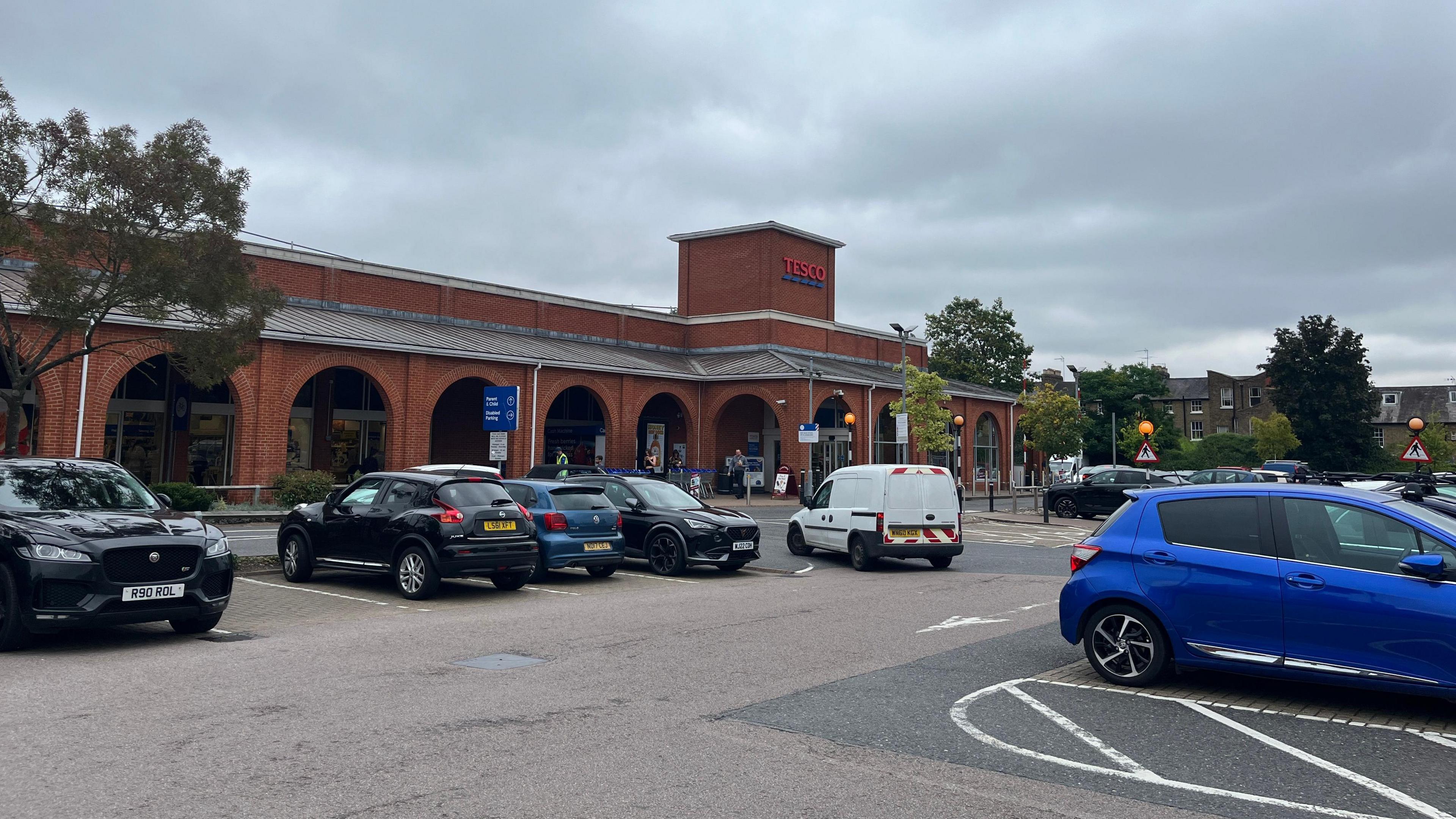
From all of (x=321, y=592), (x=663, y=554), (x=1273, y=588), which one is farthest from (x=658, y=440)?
(x=1273, y=588)

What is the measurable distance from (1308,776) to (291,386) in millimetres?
27607

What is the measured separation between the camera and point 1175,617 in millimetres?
7160

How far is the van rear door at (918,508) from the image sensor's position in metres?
16.4

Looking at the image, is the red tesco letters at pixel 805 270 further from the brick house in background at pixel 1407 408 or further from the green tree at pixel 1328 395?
the brick house in background at pixel 1407 408

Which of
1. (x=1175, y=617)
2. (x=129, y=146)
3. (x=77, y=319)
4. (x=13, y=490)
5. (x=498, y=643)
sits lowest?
(x=498, y=643)

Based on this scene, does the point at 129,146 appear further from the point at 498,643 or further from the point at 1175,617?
the point at 1175,617

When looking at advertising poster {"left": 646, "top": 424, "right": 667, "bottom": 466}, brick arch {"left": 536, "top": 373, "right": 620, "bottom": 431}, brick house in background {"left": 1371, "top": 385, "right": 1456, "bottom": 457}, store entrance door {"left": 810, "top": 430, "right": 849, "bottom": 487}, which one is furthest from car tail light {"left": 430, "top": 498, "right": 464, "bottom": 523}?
brick house in background {"left": 1371, "top": 385, "right": 1456, "bottom": 457}

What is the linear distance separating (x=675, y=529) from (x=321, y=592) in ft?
16.8

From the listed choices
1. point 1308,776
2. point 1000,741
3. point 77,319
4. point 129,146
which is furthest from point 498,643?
point 129,146

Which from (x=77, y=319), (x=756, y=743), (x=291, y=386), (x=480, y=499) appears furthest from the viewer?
(x=291, y=386)

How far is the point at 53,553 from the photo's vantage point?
812cm

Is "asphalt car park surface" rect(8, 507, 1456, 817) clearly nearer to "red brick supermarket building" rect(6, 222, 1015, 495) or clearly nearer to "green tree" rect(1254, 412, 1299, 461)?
"red brick supermarket building" rect(6, 222, 1015, 495)

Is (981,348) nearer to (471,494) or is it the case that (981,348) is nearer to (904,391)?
(904,391)

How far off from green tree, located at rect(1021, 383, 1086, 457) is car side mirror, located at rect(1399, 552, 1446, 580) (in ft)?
113
